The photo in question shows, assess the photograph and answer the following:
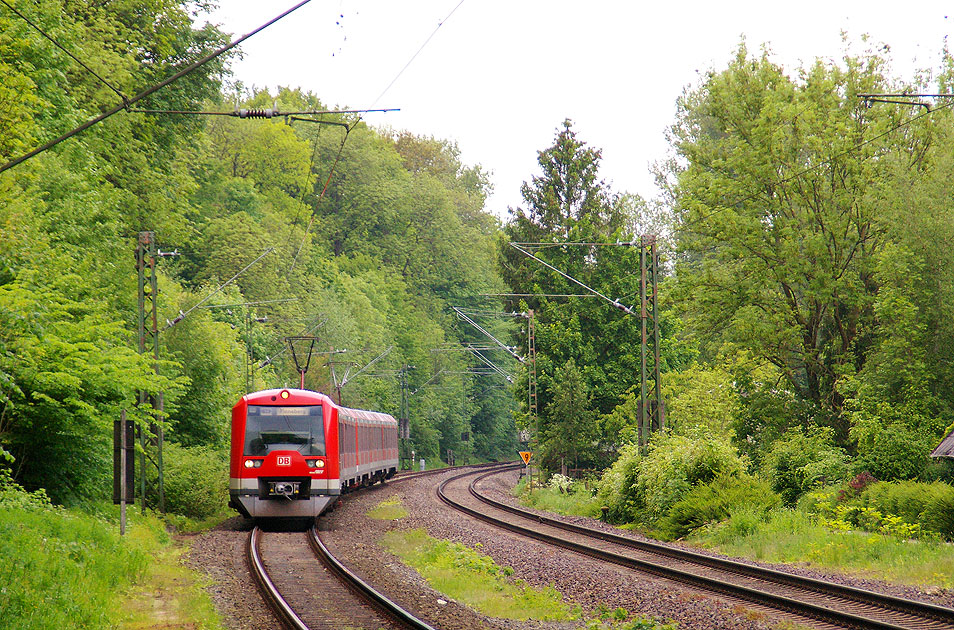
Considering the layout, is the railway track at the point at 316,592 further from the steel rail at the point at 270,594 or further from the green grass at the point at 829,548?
the green grass at the point at 829,548

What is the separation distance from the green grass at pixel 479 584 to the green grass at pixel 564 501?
363 inches

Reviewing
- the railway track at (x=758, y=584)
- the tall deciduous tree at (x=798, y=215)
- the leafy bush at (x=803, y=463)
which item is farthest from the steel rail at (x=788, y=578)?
the tall deciduous tree at (x=798, y=215)

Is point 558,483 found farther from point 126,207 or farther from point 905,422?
point 126,207

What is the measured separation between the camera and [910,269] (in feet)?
85.2

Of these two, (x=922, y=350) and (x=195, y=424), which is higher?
(x=922, y=350)

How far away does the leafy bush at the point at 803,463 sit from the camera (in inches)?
1010

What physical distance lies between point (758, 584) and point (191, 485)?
16.7 meters

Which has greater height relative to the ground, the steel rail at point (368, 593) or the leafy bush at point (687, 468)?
the leafy bush at point (687, 468)

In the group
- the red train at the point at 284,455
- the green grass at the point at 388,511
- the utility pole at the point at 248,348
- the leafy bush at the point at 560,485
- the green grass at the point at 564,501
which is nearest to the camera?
the red train at the point at 284,455

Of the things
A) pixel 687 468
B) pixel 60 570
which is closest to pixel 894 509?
pixel 687 468

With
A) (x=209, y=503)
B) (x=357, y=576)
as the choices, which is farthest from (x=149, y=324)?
(x=357, y=576)

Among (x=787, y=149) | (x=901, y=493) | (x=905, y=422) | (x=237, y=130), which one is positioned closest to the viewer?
(x=901, y=493)

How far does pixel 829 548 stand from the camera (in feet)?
52.4

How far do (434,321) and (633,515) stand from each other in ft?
181
